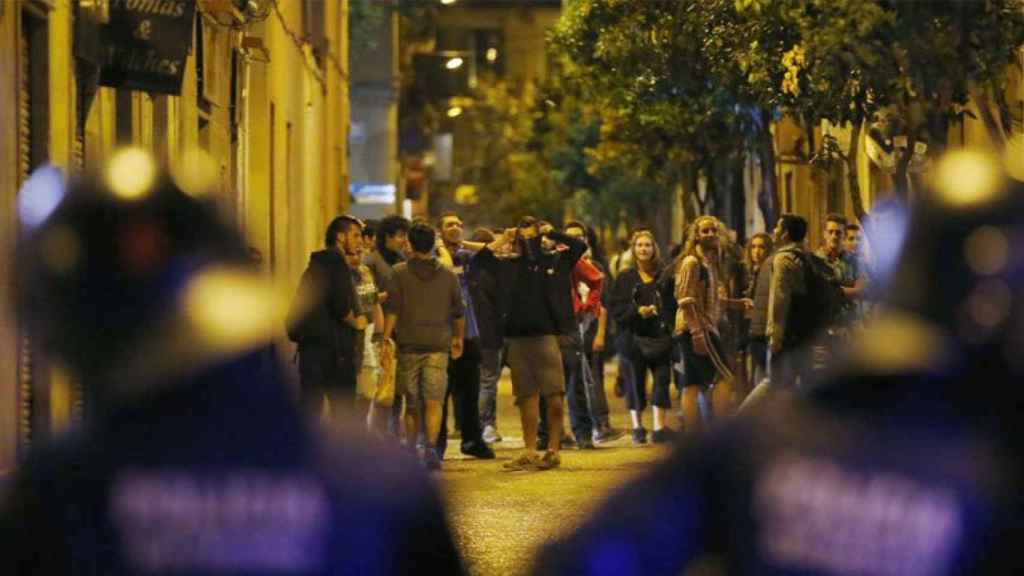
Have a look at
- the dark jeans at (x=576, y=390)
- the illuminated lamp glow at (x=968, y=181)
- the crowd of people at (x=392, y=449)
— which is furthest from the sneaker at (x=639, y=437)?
the illuminated lamp glow at (x=968, y=181)

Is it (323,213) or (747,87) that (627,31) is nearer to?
(747,87)

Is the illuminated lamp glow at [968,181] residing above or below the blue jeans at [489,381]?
above

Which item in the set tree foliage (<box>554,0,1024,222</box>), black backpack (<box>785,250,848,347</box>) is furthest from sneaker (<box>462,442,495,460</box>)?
tree foliage (<box>554,0,1024,222</box>)

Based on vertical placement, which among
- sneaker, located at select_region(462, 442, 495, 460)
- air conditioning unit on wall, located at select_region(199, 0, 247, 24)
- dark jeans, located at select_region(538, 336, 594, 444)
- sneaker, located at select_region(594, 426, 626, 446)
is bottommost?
sneaker, located at select_region(594, 426, 626, 446)

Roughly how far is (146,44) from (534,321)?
3.71 m

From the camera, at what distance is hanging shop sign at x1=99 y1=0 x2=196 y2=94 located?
539 inches

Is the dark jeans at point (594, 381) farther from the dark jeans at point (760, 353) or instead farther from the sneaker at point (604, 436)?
the dark jeans at point (760, 353)

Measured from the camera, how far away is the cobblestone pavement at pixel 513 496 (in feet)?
37.2

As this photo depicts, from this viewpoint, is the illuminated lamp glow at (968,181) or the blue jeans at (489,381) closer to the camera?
the illuminated lamp glow at (968,181)

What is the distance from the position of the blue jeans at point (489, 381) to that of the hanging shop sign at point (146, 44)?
467cm

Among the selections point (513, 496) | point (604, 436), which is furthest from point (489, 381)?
point (513, 496)

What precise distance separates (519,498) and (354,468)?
1119cm

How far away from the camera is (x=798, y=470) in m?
2.82

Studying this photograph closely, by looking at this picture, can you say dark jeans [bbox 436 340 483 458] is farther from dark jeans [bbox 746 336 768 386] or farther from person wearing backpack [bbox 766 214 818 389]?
person wearing backpack [bbox 766 214 818 389]
